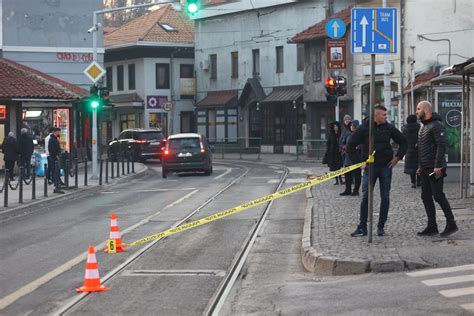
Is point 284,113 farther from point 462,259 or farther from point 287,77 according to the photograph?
point 462,259

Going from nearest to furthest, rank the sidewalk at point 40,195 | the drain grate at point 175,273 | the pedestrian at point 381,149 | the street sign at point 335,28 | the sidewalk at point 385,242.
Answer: the sidewalk at point 385,242, the drain grate at point 175,273, the pedestrian at point 381,149, the sidewalk at point 40,195, the street sign at point 335,28

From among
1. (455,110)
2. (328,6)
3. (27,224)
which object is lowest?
(27,224)

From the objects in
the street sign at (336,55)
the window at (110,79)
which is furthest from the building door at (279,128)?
the street sign at (336,55)

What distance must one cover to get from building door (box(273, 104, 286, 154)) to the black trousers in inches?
1693

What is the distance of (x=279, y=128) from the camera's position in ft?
185

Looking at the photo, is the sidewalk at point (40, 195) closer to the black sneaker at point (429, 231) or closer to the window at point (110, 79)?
the black sneaker at point (429, 231)

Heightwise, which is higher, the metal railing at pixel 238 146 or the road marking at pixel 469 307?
the metal railing at pixel 238 146

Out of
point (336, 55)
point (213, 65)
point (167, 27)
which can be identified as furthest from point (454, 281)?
point (167, 27)

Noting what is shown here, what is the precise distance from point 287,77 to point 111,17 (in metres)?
38.2

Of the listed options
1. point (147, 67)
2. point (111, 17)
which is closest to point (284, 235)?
point (147, 67)

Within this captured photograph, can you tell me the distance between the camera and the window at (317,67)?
5122cm

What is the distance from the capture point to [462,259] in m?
10.8

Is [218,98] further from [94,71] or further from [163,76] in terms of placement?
[94,71]

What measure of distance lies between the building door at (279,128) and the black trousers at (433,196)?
43001mm
